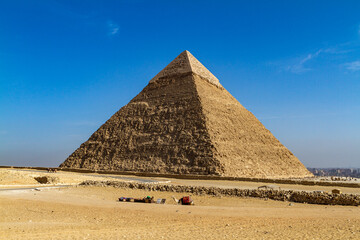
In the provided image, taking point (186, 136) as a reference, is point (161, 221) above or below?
below

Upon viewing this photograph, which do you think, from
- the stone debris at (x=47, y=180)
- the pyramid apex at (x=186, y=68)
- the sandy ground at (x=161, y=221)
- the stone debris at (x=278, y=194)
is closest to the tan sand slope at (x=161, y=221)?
the sandy ground at (x=161, y=221)

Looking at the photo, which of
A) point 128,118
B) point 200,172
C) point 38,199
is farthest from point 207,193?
point 128,118

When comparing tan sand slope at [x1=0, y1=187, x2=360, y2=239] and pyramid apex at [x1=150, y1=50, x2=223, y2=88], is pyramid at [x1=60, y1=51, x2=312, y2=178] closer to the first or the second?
pyramid apex at [x1=150, y1=50, x2=223, y2=88]

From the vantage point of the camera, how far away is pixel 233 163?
3534cm

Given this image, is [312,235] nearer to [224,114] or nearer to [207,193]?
[207,193]

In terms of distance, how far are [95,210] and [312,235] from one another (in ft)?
23.8

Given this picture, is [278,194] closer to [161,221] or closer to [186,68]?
[161,221]

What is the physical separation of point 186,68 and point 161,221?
4249 centimetres

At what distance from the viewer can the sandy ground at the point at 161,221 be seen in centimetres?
800

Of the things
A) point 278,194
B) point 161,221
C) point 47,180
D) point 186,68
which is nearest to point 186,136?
point 186,68

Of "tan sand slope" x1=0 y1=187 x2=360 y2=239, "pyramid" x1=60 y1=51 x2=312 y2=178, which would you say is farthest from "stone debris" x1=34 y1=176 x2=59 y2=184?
"pyramid" x1=60 y1=51 x2=312 y2=178

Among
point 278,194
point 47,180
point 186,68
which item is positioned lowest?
point 47,180

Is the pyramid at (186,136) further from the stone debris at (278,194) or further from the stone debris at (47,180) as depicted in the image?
the stone debris at (278,194)

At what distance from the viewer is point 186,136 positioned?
39.5 metres
